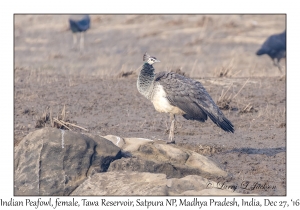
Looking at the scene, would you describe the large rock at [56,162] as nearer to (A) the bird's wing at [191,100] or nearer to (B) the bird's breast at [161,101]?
(B) the bird's breast at [161,101]

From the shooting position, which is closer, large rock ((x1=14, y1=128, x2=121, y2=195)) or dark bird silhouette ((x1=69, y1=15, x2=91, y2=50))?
large rock ((x1=14, y1=128, x2=121, y2=195))

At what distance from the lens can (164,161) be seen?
7.78 m

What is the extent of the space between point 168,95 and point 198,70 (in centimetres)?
904

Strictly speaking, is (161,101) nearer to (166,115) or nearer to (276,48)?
(166,115)

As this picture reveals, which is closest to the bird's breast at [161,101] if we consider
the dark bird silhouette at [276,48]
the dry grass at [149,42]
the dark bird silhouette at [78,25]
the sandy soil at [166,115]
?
the sandy soil at [166,115]

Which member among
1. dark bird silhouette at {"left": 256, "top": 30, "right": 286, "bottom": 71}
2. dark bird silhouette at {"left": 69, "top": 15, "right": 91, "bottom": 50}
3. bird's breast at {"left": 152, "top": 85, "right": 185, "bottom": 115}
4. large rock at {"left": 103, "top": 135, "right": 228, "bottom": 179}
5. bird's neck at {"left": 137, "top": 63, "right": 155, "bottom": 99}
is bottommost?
large rock at {"left": 103, "top": 135, "right": 228, "bottom": 179}

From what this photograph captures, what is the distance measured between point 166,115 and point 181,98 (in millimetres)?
2601

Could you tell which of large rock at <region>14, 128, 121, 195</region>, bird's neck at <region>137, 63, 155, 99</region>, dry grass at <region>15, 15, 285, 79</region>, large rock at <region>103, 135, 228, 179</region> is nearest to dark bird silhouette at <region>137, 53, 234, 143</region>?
bird's neck at <region>137, 63, 155, 99</region>

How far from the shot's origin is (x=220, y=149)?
8922mm

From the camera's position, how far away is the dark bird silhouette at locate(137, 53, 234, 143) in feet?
26.9

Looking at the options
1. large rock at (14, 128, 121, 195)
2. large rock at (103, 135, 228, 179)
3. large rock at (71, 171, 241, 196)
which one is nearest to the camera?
large rock at (71, 171, 241, 196)

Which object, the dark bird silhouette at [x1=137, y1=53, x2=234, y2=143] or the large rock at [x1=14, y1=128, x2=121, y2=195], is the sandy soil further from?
the large rock at [x1=14, y1=128, x2=121, y2=195]

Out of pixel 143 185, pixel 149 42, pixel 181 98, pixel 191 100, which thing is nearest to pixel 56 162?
pixel 143 185

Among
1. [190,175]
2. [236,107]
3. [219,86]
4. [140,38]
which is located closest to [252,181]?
[190,175]
